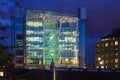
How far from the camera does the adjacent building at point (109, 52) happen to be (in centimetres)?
16838

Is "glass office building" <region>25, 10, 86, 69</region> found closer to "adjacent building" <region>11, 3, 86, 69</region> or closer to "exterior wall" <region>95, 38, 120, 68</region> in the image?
"adjacent building" <region>11, 3, 86, 69</region>

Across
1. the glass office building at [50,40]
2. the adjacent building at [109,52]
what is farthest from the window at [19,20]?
the adjacent building at [109,52]

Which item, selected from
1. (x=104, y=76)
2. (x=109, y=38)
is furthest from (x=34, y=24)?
(x=109, y=38)

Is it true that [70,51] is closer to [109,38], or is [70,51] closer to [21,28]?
[21,28]

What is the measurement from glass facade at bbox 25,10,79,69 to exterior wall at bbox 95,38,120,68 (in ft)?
134

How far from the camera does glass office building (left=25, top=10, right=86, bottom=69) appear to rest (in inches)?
4993

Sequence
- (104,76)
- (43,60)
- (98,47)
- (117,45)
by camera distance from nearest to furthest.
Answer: (104,76)
(43,60)
(117,45)
(98,47)

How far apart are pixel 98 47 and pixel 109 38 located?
778 cm

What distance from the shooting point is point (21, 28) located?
427 ft

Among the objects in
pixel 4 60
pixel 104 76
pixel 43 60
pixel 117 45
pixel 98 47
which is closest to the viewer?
pixel 4 60

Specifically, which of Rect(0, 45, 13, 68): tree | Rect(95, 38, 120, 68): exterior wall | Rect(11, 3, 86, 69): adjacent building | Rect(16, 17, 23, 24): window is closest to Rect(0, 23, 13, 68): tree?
Rect(0, 45, 13, 68): tree

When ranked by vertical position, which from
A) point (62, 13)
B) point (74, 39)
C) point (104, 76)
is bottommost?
point (104, 76)

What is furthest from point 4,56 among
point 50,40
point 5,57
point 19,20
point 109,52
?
point 109,52

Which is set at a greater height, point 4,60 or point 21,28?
point 21,28
